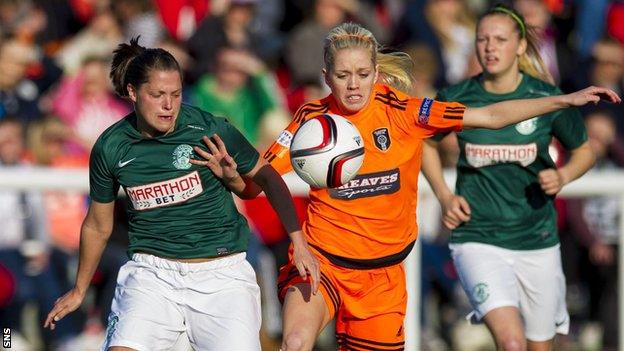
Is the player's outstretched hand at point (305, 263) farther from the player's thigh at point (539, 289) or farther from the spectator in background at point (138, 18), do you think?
the spectator in background at point (138, 18)

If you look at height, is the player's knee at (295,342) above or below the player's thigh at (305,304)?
below

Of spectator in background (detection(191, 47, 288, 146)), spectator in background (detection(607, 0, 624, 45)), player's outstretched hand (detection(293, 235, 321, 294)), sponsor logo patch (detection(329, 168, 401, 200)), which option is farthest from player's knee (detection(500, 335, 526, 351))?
spectator in background (detection(607, 0, 624, 45))

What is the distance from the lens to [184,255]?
691cm

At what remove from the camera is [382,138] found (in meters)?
7.21

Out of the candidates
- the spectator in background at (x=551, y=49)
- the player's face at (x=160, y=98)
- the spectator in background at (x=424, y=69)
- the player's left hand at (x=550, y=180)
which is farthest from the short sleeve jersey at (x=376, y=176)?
the spectator in background at (x=551, y=49)

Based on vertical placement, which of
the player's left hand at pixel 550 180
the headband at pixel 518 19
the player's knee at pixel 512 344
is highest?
the headband at pixel 518 19

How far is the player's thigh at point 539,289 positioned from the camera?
325 inches

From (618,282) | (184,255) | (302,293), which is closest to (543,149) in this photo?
(302,293)

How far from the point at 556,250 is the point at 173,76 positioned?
2.91 metres

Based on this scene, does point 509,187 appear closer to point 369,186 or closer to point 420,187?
point 369,186

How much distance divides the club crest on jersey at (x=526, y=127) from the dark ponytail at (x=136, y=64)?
224 centimetres

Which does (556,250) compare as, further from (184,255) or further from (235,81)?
(235,81)

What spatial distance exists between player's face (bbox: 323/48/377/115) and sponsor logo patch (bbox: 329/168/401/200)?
14.5 inches

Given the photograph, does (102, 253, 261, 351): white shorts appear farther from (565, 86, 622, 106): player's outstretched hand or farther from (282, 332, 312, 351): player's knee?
(565, 86, 622, 106): player's outstretched hand
